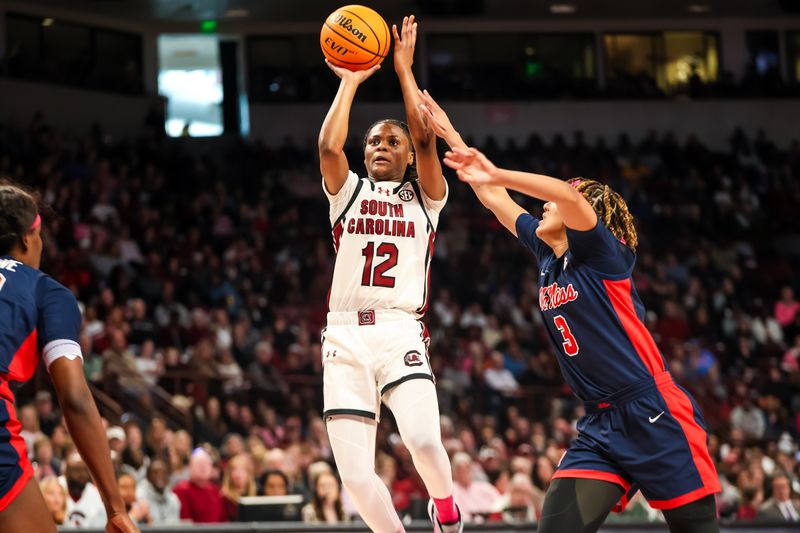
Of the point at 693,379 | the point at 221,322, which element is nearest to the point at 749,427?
the point at 693,379

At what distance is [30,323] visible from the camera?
11.9 feet

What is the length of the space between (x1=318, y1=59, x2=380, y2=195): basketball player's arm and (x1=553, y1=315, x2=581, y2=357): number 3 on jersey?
1.47 m

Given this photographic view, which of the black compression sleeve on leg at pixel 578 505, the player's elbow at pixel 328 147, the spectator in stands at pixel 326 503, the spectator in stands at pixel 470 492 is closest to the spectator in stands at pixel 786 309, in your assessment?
the spectator in stands at pixel 470 492

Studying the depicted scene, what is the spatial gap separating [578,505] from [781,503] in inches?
296

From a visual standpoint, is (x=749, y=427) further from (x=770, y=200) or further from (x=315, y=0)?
(x=315, y=0)

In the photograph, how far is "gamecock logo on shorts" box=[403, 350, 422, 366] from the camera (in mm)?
5574

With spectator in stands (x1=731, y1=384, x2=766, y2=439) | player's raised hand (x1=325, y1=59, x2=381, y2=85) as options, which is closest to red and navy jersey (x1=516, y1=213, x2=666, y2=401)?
player's raised hand (x1=325, y1=59, x2=381, y2=85)

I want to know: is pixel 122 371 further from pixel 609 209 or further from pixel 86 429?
pixel 86 429

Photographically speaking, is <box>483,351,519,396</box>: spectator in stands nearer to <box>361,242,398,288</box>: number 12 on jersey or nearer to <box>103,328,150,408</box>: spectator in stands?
<box>103,328,150,408</box>: spectator in stands

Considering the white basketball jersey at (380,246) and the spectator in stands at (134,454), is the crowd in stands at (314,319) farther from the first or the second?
the white basketball jersey at (380,246)

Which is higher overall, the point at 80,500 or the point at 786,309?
the point at 786,309

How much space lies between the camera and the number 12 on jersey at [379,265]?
5.69 m

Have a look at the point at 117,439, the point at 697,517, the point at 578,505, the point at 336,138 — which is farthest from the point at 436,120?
the point at 117,439

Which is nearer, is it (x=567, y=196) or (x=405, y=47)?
(x=567, y=196)
